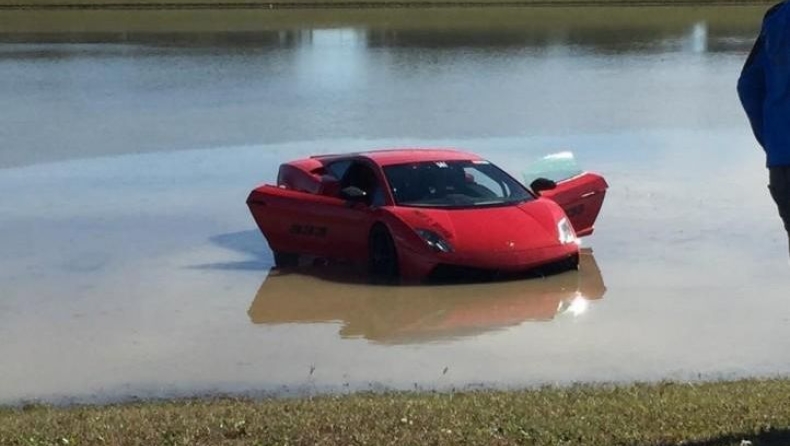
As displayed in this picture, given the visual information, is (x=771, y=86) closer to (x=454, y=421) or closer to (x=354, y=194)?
(x=454, y=421)

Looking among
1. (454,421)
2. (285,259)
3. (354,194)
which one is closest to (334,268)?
(285,259)

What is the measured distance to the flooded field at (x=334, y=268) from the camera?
10.9m

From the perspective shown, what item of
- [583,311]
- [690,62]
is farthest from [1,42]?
[583,311]

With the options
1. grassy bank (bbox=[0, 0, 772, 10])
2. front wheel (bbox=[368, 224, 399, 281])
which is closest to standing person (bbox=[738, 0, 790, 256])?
front wheel (bbox=[368, 224, 399, 281])

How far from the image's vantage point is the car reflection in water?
12.1m

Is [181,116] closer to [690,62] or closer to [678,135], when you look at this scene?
[678,135]

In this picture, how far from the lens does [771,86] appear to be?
22.6ft

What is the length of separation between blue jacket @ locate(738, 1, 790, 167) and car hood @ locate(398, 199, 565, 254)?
6.56 meters

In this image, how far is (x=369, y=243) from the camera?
14.3 meters

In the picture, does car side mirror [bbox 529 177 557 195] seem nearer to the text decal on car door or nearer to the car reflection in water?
the car reflection in water

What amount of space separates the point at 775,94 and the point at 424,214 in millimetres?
7209

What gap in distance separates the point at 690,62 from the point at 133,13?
26.7m

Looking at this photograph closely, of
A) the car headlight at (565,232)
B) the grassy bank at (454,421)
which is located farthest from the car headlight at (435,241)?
the grassy bank at (454,421)

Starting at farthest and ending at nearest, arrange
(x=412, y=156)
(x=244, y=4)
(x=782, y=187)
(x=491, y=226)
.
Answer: (x=244, y=4) < (x=412, y=156) < (x=491, y=226) < (x=782, y=187)
